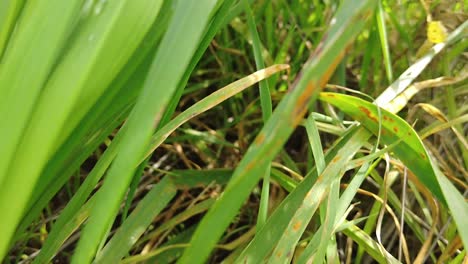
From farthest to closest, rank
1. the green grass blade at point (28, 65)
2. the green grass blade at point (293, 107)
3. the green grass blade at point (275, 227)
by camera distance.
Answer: the green grass blade at point (275, 227)
the green grass blade at point (28, 65)
the green grass blade at point (293, 107)

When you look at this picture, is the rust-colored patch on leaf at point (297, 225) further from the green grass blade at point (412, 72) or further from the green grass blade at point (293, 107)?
the green grass blade at point (412, 72)

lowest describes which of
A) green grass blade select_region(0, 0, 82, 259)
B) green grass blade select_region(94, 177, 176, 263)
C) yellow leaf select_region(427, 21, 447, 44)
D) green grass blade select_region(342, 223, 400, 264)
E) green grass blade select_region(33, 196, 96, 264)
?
green grass blade select_region(342, 223, 400, 264)

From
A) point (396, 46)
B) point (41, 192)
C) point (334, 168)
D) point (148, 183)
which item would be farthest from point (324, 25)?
point (41, 192)

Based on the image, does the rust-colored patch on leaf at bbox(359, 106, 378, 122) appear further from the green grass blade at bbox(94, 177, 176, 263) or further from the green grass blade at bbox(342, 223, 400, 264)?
the green grass blade at bbox(94, 177, 176, 263)

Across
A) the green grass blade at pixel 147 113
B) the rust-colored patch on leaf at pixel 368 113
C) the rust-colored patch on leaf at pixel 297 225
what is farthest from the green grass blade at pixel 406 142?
the green grass blade at pixel 147 113

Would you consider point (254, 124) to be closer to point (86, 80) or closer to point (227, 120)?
point (227, 120)

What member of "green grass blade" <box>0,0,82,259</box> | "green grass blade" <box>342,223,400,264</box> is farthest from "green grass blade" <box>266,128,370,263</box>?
"green grass blade" <box>0,0,82,259</box>

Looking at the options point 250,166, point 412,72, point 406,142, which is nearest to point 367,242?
point 406,142
